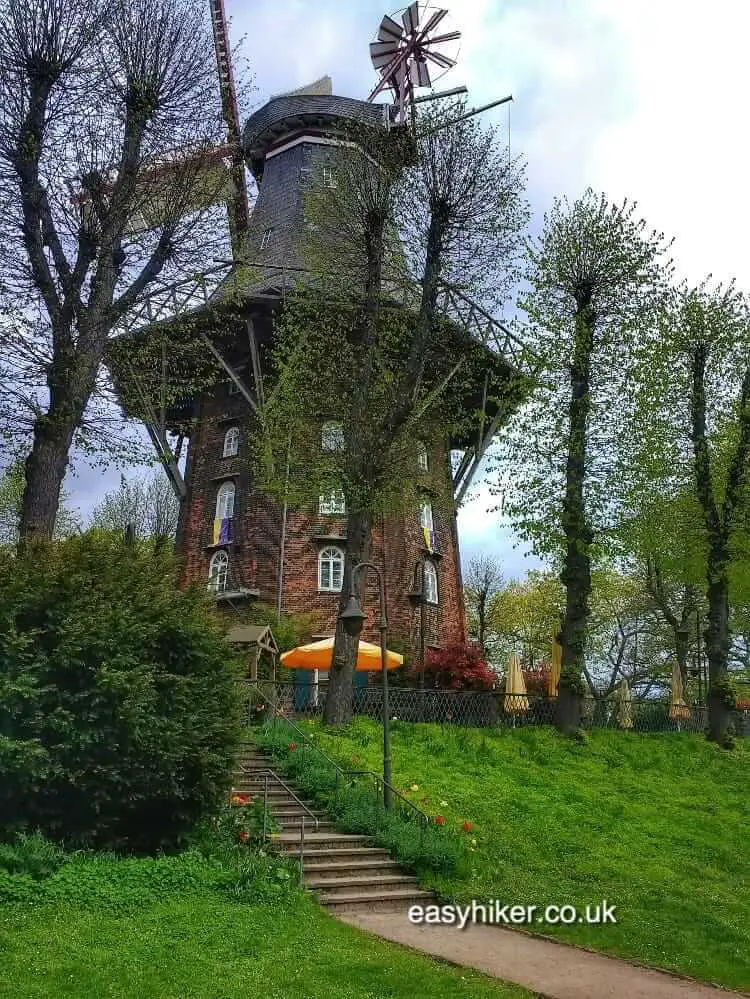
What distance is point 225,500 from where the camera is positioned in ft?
92.5

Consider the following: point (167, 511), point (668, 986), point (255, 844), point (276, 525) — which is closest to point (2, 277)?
point (255, 844)

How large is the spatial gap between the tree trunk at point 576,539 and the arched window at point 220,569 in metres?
10.5

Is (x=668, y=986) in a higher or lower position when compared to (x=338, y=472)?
lower

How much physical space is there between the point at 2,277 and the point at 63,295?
803 millimetres

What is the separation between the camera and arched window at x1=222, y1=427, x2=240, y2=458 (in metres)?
28.2

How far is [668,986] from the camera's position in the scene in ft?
28.6

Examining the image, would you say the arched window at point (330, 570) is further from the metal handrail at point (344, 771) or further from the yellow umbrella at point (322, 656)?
the metal handrail at point (344, 771)

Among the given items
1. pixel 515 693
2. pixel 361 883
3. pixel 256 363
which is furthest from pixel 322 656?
pixel 361 883

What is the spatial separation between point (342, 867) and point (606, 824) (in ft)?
16.4

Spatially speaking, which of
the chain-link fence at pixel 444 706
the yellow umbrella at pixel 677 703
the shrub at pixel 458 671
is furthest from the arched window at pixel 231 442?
the yellow umbrella at pixel 677 703

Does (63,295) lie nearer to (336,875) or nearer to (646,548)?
(336,875)

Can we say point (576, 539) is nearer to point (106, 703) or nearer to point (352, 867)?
point (352, 867)

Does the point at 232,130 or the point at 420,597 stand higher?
the point at 232,130

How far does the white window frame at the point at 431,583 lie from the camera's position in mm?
28344
